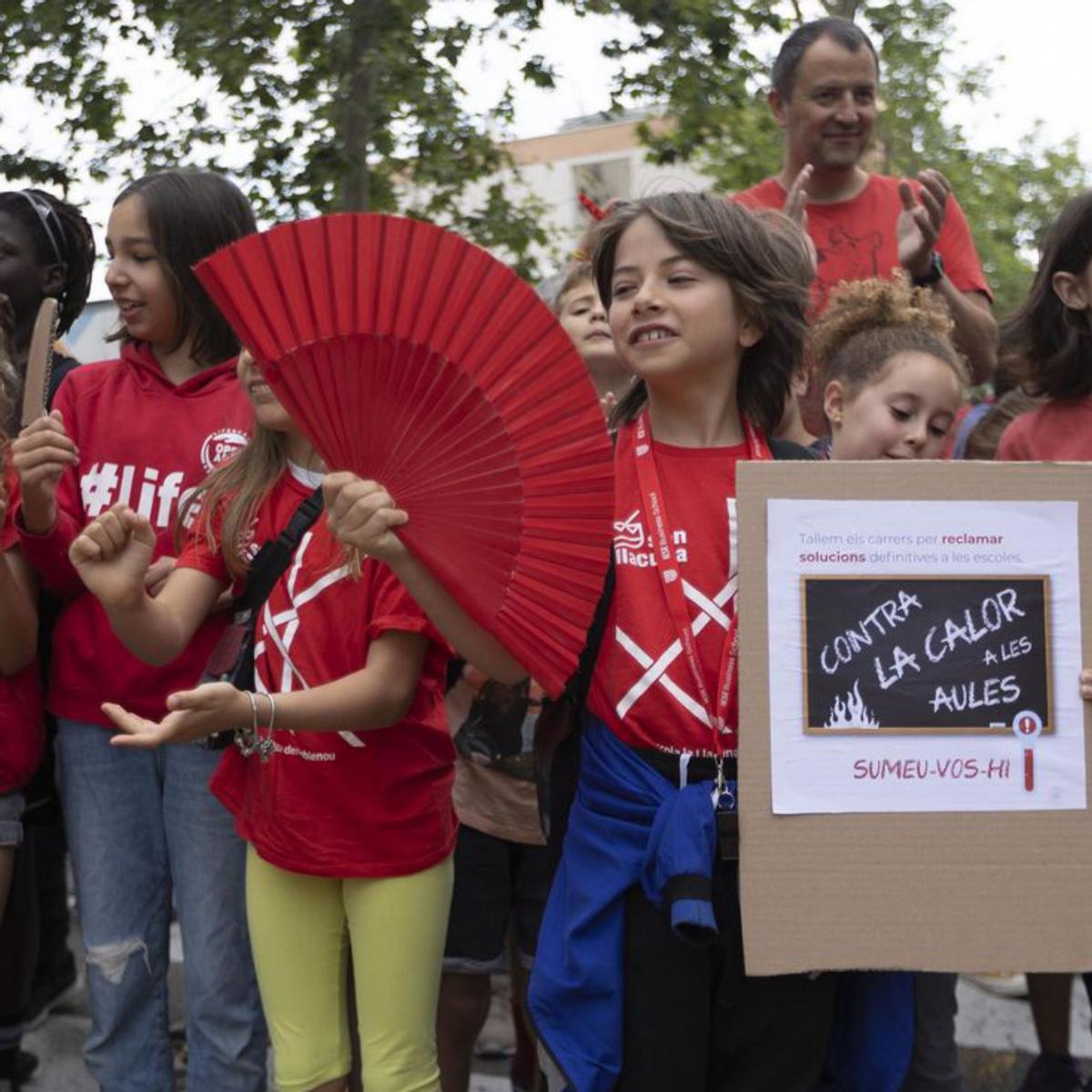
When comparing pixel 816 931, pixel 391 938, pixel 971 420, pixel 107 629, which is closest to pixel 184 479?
pixel 107 629

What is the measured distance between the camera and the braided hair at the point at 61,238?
3.60 meters

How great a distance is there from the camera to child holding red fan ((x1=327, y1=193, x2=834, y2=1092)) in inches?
90.9

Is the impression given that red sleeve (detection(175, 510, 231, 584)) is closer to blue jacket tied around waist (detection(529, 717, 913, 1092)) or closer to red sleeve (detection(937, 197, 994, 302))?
blue jacket tied around waist (detection(529, 717, 913, 1092))

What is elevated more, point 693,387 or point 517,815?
point 693,387

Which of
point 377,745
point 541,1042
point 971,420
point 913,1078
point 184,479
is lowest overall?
point 913,1078

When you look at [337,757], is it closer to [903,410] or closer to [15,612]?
[15,612]

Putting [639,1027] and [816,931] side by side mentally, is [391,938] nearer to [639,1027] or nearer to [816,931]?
[639,1027]

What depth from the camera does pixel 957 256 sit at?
4.13 m

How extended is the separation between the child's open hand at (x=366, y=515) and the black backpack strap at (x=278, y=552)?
24.9 inches

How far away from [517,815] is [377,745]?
790mm

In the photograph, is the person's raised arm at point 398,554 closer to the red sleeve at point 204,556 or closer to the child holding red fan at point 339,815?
the child holding red fan at point 339,815

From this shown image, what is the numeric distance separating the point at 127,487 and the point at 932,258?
207cm

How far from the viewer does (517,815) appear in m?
3.47

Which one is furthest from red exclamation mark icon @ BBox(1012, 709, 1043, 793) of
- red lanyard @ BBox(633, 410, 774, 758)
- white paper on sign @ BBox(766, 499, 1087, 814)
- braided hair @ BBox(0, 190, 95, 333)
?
braided hair @ BBox(0, 190, 95, 333)
